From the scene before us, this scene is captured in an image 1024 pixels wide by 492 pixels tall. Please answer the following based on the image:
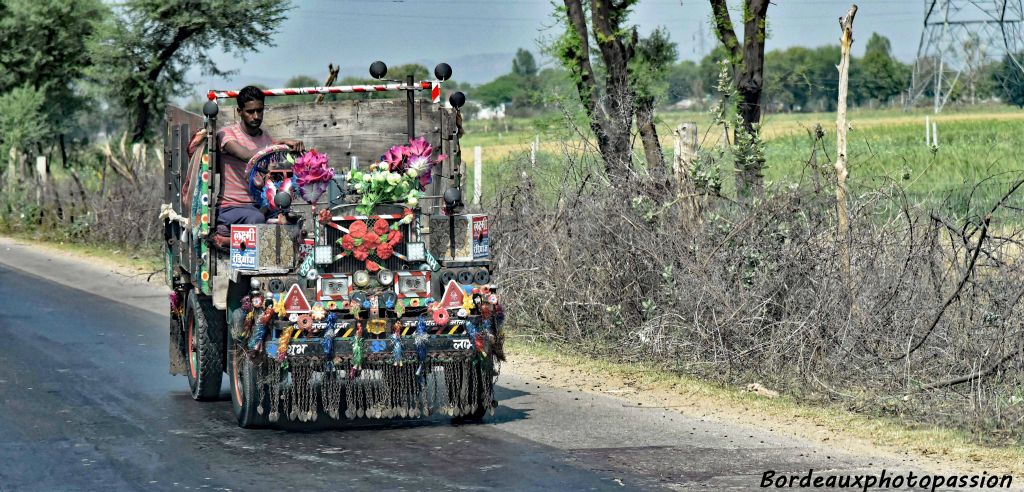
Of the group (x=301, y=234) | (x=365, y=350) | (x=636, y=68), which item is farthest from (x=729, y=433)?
(x=636, y=68)

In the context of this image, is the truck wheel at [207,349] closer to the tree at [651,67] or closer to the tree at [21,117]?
the tree at [651,67]

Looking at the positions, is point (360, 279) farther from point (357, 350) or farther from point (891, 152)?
point (891, 152)

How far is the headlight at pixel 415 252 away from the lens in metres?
10.0

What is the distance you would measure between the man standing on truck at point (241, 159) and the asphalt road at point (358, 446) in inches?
60.0

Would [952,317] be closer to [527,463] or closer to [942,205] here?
[942,205]

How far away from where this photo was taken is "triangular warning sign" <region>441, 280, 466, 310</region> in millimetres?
10008

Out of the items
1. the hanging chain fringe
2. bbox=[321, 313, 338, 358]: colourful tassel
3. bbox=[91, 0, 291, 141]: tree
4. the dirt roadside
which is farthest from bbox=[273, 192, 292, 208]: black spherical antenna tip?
bbox=[91, 0, 291, 141]: tree

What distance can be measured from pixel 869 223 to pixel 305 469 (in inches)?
220

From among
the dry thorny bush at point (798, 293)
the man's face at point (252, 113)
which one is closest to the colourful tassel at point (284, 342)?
the man's face at point (252, 113)

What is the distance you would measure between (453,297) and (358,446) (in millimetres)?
1238

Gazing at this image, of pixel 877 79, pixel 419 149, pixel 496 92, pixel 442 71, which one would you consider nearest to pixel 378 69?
pixel 442 71

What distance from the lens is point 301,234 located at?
32.8 feet

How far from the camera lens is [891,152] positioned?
88.0 feet

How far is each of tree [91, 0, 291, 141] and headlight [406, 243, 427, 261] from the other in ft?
93.7
